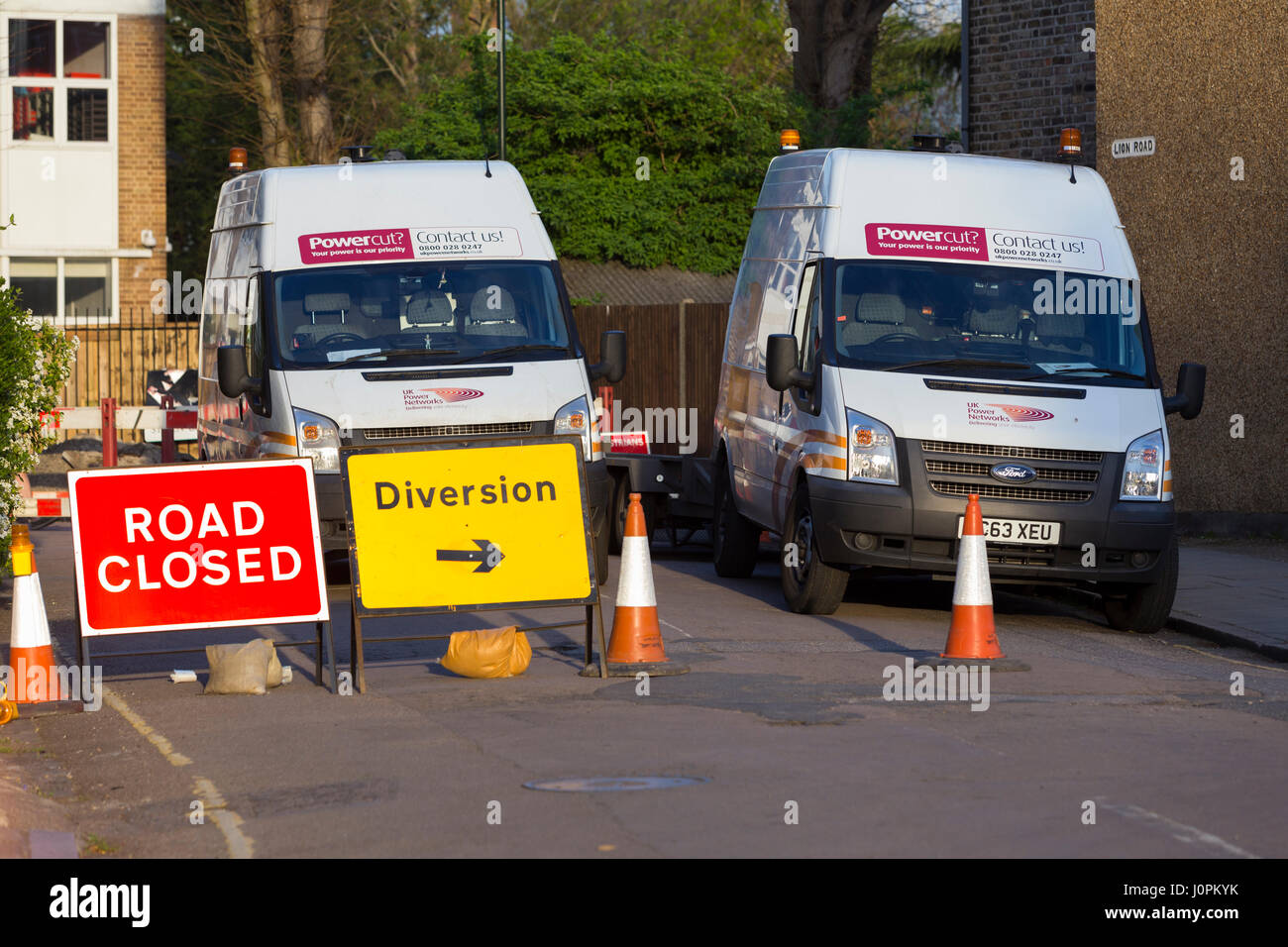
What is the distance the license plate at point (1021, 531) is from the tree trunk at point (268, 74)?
29856 millimetres

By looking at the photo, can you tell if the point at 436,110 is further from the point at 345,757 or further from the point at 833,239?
the point at 345,757

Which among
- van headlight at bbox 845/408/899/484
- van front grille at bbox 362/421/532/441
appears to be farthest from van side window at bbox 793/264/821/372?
van front grille at bbox 362/421/532/441

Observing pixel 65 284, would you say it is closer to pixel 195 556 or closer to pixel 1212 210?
pixel 1212 210

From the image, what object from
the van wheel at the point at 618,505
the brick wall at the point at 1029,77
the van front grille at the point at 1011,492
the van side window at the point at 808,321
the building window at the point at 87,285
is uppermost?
the brick wall at the point at 1029,77

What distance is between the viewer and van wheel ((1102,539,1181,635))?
12.4 m

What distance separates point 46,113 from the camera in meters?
35.8

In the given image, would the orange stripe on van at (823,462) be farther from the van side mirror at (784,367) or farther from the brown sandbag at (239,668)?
the brown sandbag at (239,668)

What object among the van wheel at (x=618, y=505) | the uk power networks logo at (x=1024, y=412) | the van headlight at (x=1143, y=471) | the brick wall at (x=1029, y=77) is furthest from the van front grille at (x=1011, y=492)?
the brick wall at (x=1029, y=77)

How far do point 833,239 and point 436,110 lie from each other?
922 inches

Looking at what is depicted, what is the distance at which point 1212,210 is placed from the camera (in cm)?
1869

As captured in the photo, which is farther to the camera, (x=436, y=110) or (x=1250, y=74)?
(x=436, y=110)

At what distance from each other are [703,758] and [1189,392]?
631 cm

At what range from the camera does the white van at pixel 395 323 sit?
13.1 meters
